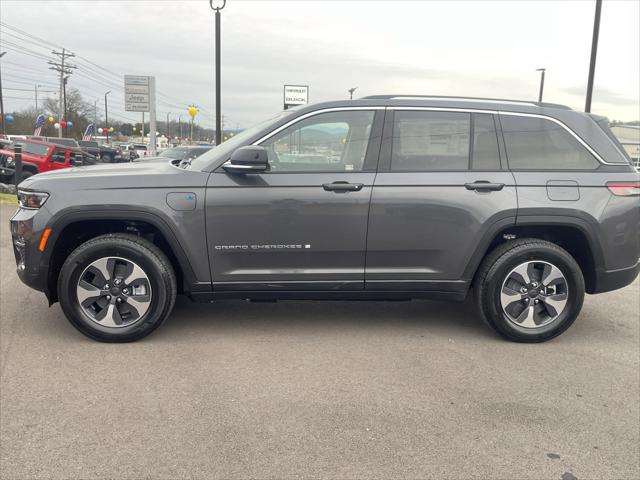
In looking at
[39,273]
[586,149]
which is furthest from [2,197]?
[586,149]

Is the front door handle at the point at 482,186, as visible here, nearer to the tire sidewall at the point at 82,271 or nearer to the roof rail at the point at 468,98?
the roof rail at the point at 468,98

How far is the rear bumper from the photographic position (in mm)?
4184

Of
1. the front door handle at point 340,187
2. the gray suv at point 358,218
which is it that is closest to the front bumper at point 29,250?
the gray suv at point 358,218

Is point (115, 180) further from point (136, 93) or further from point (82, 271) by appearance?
point (136, 93)

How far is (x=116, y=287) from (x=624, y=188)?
393cm

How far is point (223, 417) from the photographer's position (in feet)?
9.72

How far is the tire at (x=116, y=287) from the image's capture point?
388 cm

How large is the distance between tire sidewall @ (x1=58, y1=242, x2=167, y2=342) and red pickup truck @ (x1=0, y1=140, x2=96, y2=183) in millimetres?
13342

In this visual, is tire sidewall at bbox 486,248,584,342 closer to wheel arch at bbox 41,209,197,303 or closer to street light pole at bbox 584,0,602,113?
wheel arch at bbox 41,209,197,303

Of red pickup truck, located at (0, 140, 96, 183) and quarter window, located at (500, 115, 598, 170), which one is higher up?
quarter window, located at (500, 115, 598, 170)

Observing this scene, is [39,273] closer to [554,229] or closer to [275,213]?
[275,213]

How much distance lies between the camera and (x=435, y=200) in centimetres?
398

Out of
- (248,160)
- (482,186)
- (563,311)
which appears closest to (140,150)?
(248,160)

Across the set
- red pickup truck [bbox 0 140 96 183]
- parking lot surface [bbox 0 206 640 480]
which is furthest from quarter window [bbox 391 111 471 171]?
red pickup truck [bbox 0 140 96 183]
